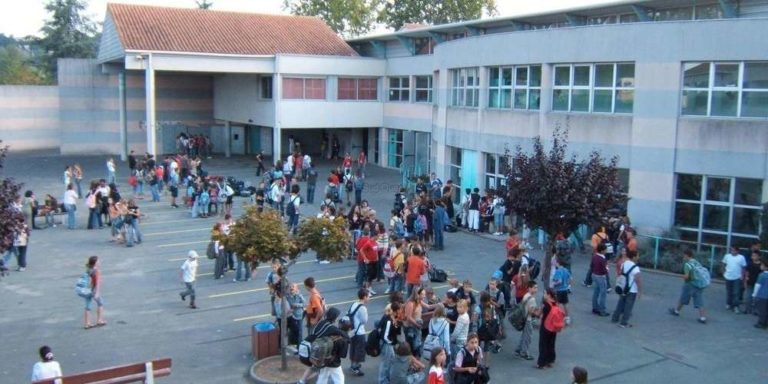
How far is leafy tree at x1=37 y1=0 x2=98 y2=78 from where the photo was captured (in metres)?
60.6

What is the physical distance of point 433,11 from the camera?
70938 millimetres

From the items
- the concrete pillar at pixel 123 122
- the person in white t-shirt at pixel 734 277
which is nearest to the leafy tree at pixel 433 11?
the concrete pillar at pixel 123 122

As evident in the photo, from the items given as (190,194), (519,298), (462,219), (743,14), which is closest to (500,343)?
(519,298)

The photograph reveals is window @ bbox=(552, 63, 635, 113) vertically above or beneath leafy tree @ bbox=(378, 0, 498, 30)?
beneath

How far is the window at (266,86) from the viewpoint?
40.3 metres

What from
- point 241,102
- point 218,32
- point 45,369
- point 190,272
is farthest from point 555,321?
point 241,102

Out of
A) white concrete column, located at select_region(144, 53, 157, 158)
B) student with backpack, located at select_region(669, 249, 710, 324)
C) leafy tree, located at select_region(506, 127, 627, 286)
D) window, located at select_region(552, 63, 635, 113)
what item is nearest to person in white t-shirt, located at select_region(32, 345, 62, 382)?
leafy tree, located at select_region(506, 127, 627, 286)

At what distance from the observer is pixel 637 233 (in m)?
20.6

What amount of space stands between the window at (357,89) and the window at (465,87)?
41.3 ft

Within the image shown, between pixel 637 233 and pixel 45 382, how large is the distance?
15870 millimetres

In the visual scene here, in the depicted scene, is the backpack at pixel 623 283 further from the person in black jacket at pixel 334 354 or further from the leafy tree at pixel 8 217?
the leafy tree at pixel 8 217

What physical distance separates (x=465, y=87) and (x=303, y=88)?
530 inches

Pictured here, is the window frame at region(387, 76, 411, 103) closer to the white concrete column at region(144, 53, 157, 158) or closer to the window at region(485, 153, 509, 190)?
the white concrete column at region(144, 53, 157, 158)

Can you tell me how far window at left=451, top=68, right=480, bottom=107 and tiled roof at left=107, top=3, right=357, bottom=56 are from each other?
13283 mm
